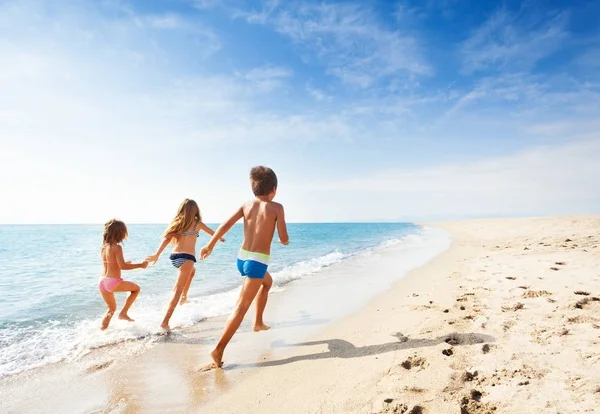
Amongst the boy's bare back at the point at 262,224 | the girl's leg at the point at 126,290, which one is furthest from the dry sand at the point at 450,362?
the girl's leg at the point at 126,290

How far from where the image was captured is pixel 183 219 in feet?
19.2

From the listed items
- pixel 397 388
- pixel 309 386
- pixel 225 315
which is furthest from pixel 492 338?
pixel 225 315

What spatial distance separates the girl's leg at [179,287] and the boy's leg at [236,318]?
1963 millimetres

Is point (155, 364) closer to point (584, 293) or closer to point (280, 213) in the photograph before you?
point (280, 213)

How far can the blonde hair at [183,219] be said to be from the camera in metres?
5.83

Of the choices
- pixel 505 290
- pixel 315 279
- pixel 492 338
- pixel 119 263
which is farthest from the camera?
pixel 315 279

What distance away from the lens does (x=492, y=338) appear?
401 centimetres

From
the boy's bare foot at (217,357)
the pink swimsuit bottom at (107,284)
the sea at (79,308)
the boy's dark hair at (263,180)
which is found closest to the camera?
the boy's bare foot at (217,357)

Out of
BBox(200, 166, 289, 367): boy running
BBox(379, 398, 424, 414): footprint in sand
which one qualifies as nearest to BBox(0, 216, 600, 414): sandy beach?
BBox(379, 398, 424, 414): footprint in sand

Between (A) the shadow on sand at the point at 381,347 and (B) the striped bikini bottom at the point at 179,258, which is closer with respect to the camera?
(A) the shadow on sand at the point at 381,347

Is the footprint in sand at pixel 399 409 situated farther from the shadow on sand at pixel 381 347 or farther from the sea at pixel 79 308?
the sea at pixel 79 308

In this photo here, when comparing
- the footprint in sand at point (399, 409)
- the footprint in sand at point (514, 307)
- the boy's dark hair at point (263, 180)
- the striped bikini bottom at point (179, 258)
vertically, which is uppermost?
the boy's dark hair at point (263, 180)

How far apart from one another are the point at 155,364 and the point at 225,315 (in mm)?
2464

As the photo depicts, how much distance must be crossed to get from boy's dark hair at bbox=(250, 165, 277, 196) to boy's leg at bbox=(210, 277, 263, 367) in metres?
1.18
